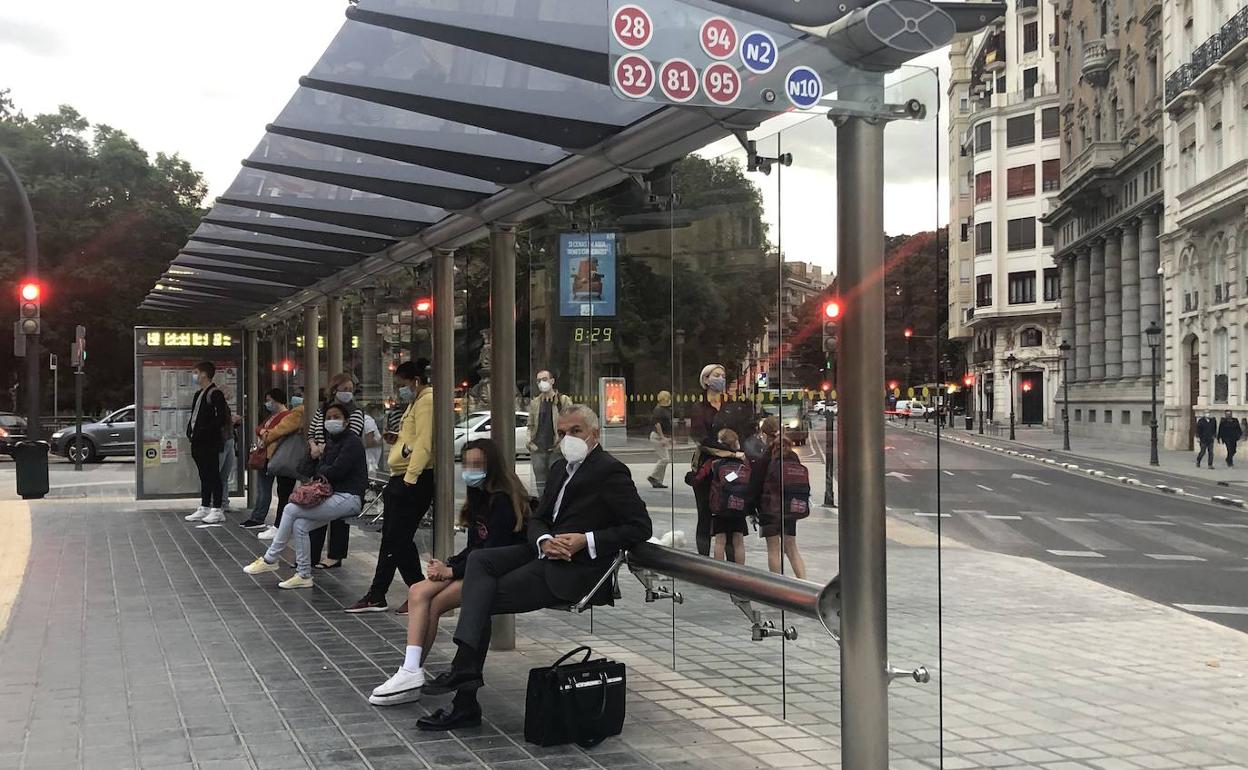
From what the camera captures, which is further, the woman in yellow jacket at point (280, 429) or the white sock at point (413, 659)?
the woman in yellow jacket at point (280, 429)

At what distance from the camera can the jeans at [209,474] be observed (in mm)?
13898

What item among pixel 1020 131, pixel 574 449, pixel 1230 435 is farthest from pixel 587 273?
pixel 1020 131

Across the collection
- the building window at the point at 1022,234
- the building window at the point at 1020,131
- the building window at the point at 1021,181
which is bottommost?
the building window at the point at 1022,234

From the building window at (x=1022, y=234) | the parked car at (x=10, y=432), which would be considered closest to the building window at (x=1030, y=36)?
the building window at (x=1022, y=234)

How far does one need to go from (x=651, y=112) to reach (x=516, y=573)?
234 centimetres

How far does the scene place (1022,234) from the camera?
2955 inches

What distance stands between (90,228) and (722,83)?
4329 cm

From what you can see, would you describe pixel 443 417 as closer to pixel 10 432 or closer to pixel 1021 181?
pixel 10 432

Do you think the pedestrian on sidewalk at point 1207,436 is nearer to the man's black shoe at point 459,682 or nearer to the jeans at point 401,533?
the jeans at point 401,533

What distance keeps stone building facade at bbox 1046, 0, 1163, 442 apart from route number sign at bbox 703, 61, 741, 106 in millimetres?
45162

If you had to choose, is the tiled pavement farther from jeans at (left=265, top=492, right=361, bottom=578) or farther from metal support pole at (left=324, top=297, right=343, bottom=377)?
metal support pole at (left=324, top=297, right=343, bottom=377)

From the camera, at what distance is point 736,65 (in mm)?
3762

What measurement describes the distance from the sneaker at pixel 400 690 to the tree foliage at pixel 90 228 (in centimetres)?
3972

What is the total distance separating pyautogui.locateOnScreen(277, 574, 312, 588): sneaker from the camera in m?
9.30
